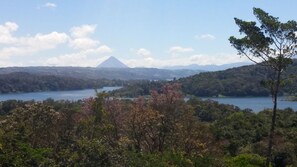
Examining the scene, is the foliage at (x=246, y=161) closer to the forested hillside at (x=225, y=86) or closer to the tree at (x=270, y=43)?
the tree at (x=270, y=43)

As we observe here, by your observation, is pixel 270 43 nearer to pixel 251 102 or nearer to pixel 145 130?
pixel 145 130

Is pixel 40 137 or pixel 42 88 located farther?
pixel 42 88

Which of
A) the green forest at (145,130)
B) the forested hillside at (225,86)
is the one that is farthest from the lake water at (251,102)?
the green forest at (145,130)

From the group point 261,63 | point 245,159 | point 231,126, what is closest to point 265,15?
point 261,63

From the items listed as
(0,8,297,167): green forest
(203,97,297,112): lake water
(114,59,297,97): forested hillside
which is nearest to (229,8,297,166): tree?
(0,8,297,167): green forest

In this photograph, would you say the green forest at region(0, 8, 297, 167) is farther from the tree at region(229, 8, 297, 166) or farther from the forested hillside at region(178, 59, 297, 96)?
the forested hillside at region(178, 59, 297, 96)

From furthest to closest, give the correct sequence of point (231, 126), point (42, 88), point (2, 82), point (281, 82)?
1. point (42, 88)
2. point (2, 82)
3. point (231, 126)
4. point (281, 82)

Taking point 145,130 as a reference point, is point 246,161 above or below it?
below

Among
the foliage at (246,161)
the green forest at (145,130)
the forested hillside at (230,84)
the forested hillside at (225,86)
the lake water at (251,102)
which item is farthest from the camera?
the forested hillside at (225,86)

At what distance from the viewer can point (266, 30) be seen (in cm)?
2131

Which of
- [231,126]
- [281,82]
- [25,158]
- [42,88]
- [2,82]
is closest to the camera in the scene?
[25,158]

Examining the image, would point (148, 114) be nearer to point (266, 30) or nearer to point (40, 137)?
point (40, 137)

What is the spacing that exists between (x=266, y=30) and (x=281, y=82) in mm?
2724

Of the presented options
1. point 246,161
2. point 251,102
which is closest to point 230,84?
point 251,102
